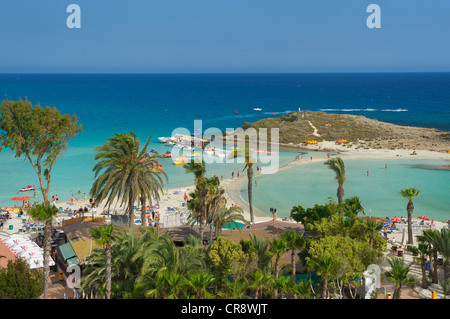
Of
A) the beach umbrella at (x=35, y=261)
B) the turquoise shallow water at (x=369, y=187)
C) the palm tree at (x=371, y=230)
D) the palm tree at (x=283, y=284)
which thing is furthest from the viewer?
the turquoise shallow water at (x=369, y=187)

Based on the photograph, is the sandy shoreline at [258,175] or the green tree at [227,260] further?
the sandy shoreline at [258,175]

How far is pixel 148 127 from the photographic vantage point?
9900 centimetres

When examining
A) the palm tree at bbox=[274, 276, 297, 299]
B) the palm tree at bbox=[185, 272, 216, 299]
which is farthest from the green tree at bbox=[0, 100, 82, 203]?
→ the palm tree at bbox=[274, 276, 297, 299]

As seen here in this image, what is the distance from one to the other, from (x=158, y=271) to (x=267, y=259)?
5596 mm

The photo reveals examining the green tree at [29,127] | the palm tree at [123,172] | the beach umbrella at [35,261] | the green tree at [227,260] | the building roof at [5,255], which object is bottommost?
the beach umbrella at [35,261]

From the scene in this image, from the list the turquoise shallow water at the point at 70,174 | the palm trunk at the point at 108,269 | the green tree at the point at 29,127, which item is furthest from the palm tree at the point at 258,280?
the turquoise shallow water at the point at 70,174

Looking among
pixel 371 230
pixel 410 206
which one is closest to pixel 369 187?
pixel 410 206

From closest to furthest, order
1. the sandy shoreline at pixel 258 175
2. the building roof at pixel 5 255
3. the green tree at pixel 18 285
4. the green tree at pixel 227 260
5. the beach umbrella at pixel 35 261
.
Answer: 1. the green tree at pixel 18 285
2. the green tree at pixel 227 260
3. the building roof at pixel 5 255
4. the beach umbrella at pixel 35 261
5. the sandy shoreline at pixel 258 175

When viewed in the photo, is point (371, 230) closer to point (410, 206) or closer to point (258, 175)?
point (410, 206)

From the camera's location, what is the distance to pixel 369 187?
47.0 m

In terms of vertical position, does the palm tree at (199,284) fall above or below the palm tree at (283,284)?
above

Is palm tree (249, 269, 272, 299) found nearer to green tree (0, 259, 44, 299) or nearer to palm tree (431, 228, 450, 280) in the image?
green tree (0, 259, 44, 299)

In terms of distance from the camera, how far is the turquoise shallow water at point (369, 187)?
40378 mm

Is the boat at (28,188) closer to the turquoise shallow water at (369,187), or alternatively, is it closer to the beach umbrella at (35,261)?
the turquoise shallow water at (369,187)
